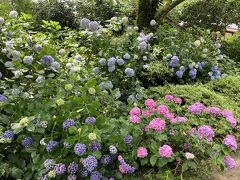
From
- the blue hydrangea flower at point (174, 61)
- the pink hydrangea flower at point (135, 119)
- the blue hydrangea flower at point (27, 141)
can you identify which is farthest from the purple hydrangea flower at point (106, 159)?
the blue hydrangea flower at point (174, 61)

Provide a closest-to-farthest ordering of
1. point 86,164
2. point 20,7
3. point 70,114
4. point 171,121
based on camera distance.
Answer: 1. point 86,164
2. point 70,114
3. point 171,121
4. point 20,7

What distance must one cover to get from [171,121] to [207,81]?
226 cm

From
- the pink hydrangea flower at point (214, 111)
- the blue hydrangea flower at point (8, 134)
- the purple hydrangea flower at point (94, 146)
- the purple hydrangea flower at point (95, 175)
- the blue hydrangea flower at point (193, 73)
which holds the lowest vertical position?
the blue hydrangea flower at point (193, 73)

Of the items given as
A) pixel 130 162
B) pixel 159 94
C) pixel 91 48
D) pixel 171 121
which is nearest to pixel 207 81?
pixel 159 94

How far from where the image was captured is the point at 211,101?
3498 millimetres

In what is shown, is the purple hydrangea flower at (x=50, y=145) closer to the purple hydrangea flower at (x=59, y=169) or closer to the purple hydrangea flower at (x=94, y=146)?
the purple hydrangea flower at (x=59, y=169)

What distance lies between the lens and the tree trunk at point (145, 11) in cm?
603

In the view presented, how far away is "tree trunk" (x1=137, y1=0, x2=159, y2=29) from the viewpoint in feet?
19.8

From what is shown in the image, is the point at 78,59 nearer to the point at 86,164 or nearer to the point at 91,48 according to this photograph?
the point at 91,48

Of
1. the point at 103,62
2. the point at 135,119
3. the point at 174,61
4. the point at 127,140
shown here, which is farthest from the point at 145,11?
the point at 127,140

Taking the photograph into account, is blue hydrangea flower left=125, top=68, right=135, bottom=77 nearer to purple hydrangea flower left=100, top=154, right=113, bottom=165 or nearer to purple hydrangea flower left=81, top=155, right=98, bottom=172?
purple hydrangea flower left=100, top=154, right=113, bottom=165

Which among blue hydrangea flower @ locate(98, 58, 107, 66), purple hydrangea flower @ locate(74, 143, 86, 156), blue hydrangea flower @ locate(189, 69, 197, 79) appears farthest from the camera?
blue hydrangea flower @ locate(189, 69, 197, 79)

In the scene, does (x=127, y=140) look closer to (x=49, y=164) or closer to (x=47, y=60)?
(x=49, y=164)

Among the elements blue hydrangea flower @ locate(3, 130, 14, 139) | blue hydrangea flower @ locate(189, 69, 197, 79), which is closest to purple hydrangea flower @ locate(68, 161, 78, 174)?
blue hydrangea flower @ locate(3, 130, 14, 139)
